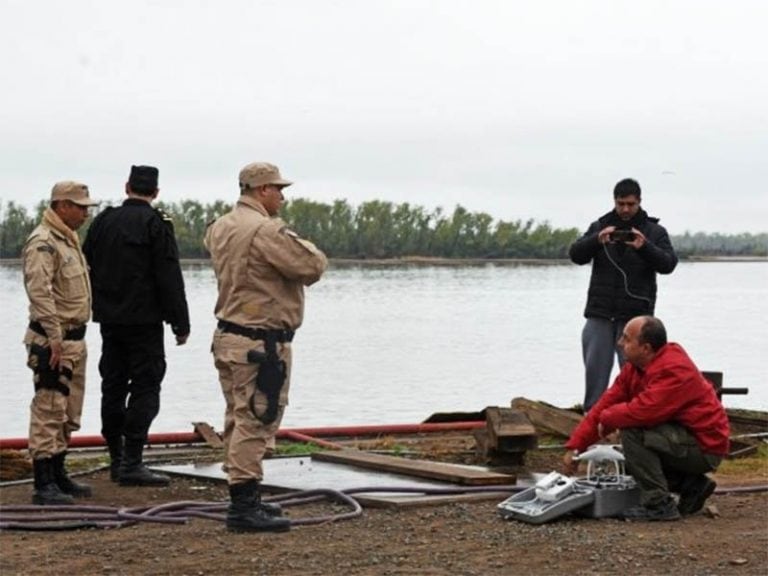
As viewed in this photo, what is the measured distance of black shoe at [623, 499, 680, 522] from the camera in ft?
26.5

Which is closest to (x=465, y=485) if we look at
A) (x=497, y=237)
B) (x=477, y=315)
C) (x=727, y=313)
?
(x=477, y=315)

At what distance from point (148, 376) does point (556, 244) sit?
68772 mm

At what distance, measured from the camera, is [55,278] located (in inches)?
352

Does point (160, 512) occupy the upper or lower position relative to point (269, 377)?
lower

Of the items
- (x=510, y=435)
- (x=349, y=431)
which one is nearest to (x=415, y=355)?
(x=349, y=431)

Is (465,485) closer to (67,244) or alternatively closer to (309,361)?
(67,244)

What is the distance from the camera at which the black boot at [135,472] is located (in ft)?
31.4

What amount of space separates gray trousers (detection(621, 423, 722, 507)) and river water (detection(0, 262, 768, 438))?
11075 mm

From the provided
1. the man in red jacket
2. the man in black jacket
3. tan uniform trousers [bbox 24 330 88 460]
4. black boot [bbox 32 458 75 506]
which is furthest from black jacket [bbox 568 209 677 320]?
black boot [bbox 32 458 75 506]

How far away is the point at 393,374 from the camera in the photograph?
28703 mm

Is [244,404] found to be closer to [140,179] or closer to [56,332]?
[56,332]

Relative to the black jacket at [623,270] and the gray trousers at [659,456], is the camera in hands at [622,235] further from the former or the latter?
the gray trousers at [659,456]

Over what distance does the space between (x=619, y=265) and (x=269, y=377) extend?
356 centimetres

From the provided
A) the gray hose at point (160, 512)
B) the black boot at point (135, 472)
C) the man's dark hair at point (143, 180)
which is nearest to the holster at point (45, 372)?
the gray hose at point (160, 512)
